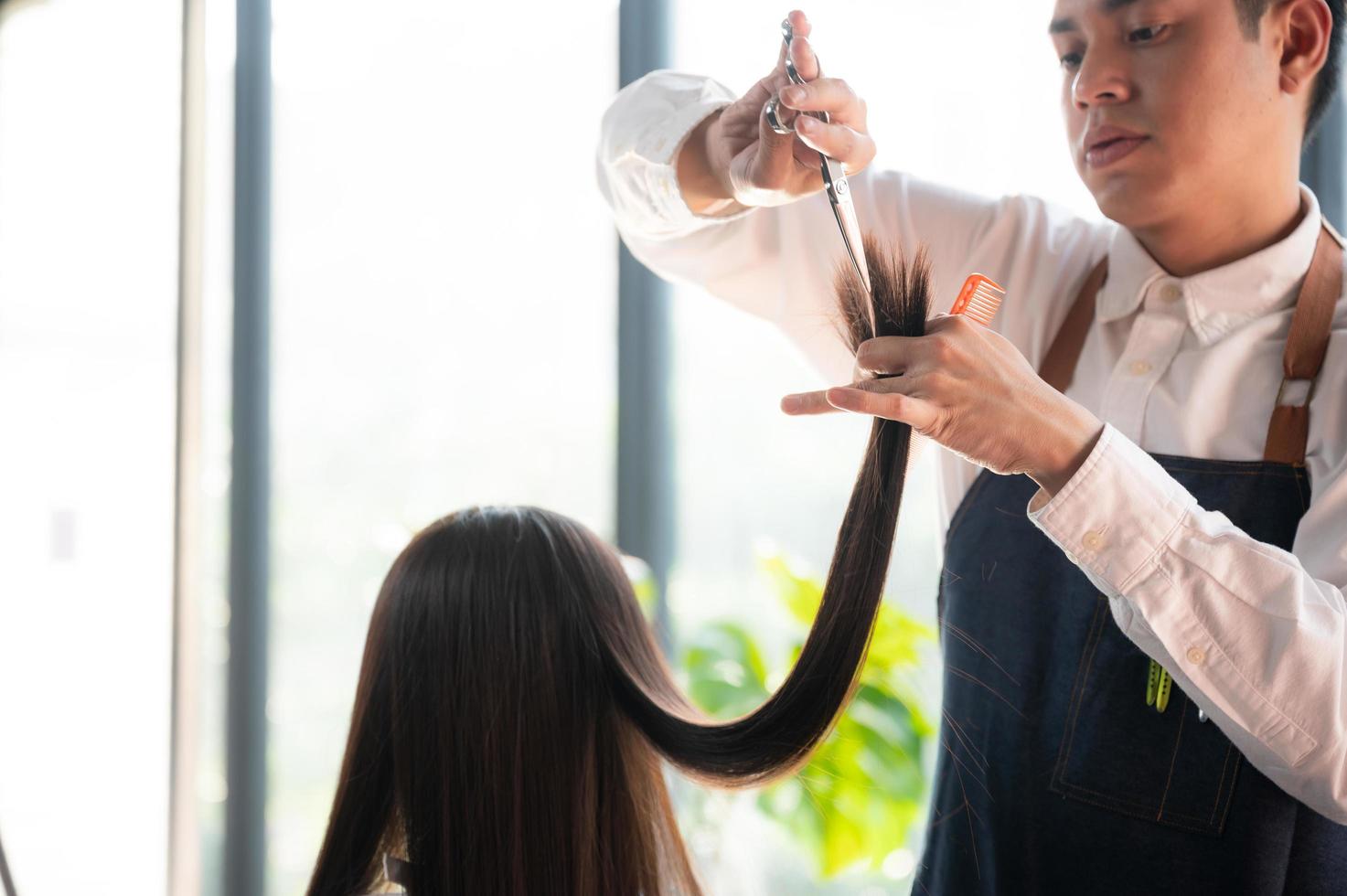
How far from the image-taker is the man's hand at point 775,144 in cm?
94

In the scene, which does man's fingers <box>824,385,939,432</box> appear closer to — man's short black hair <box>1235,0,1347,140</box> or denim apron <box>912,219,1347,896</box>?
denim apron <box>912,219,1347,896</box>

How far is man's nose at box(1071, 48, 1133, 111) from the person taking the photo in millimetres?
1075

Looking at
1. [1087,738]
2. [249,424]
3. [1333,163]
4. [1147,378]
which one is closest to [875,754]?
[1087,738]

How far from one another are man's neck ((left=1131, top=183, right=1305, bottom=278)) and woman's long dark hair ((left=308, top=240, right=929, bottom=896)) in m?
0.39

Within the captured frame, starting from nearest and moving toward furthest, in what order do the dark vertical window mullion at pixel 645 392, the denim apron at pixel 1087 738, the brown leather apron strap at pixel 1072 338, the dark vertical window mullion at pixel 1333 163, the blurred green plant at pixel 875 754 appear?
the denim apron at pixel 1087 738 < the brown leather apron strap at pixel 1072 338 < the dark vertical window mullion at pixel 1333 163 < the blurred green plant at pixel 875 754 < the dark vertical window mullion at pixel 645 392

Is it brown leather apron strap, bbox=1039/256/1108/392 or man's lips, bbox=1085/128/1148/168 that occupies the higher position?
man's lips, bbox=1085/128/1148/168

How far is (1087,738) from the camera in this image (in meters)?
1.09

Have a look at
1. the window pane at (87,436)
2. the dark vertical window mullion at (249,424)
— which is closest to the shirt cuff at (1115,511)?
the window pane at (87,436)

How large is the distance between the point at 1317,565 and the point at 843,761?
1.06 meters

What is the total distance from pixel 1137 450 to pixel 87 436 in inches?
94.1

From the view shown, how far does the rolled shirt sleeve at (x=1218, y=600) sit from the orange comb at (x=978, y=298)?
0.41 ft

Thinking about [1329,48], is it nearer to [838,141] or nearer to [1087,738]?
[838,141]

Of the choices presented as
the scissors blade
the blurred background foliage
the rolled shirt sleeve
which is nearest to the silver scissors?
the scissors blade

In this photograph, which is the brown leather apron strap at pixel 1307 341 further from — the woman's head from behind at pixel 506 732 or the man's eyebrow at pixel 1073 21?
the woman's head from behind at pixel 506 732
